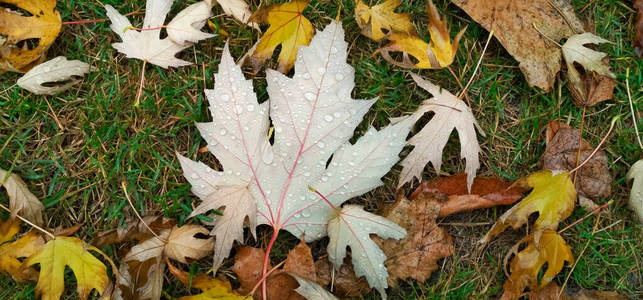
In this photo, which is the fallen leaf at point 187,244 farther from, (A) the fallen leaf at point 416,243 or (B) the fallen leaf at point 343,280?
(A) the fallen leaf at point 416,243

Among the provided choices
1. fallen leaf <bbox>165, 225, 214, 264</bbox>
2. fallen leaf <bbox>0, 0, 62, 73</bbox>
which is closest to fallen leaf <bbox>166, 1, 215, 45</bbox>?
fallen leaf <bbox>0, 0, 62, 73</bbox>

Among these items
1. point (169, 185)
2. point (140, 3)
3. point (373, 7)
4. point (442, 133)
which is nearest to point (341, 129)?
point (442, 133)

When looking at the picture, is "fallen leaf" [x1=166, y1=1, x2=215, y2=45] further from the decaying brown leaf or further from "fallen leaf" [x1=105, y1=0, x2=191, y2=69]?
the decaying brown leaf

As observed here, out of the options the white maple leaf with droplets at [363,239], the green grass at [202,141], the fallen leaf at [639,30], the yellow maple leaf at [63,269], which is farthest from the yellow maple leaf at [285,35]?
the fallen leaf at [639,30]

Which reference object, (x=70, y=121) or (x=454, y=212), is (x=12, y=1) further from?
(x=454, y=212)

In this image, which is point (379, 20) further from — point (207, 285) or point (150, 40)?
point (207, 285)
